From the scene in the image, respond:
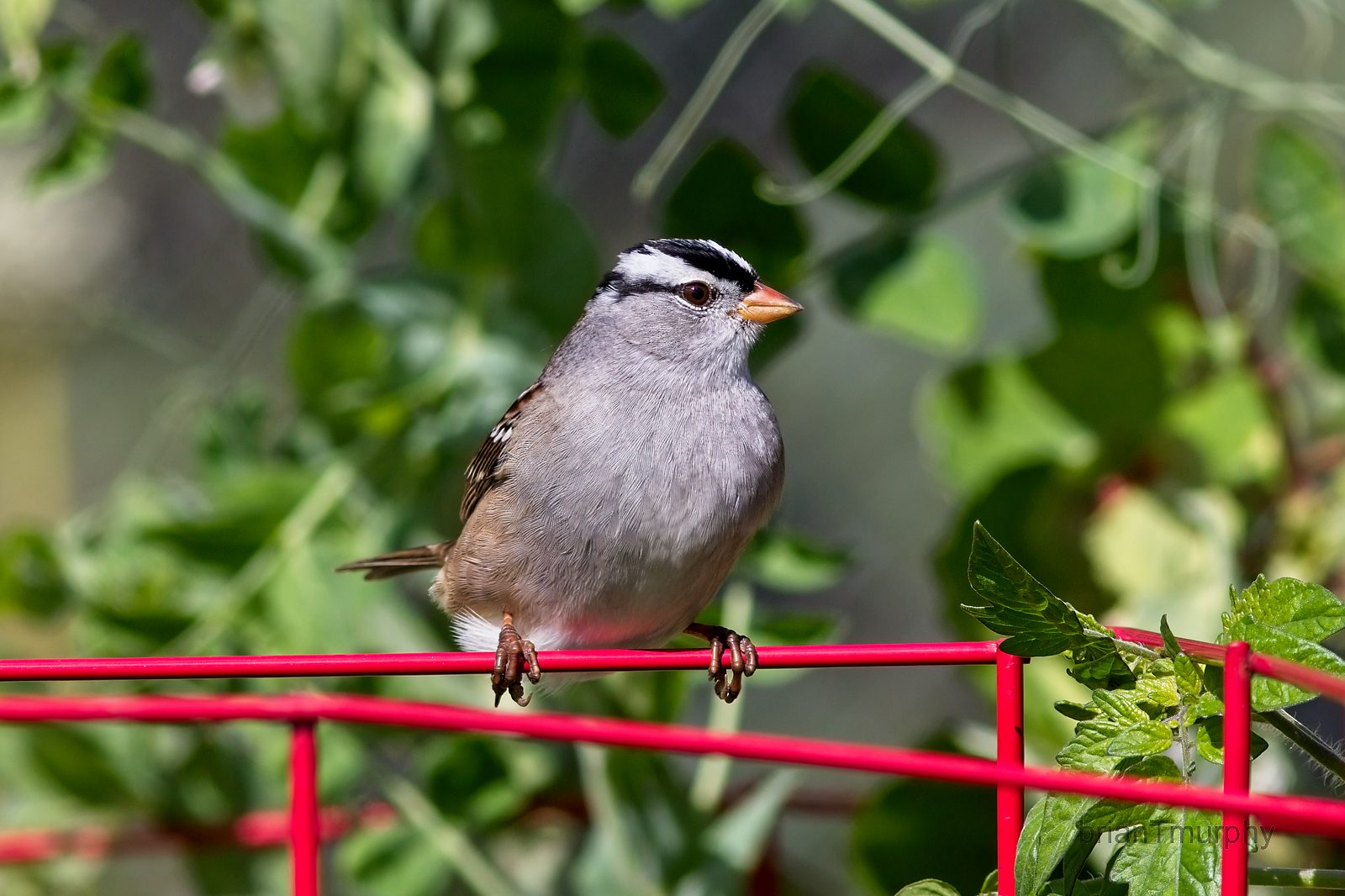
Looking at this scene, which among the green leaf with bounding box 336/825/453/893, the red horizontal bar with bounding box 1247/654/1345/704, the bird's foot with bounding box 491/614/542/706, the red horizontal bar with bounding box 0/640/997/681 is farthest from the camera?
the green leaf with bounding box 336/825/453/893

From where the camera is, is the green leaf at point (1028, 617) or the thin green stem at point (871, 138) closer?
the green leaf at point (1028, 617)

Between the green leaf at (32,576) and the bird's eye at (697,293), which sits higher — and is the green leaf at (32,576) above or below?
below

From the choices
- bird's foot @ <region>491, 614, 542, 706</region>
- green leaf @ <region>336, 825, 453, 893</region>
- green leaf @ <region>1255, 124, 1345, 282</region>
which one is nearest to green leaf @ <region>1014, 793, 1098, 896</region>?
bird's foot @ <region>491, 614, 542, 706</region>

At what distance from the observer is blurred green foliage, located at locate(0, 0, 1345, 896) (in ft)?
6.44

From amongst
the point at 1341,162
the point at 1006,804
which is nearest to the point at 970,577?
the point at 1006,804

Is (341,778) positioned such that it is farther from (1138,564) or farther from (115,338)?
(115,338)

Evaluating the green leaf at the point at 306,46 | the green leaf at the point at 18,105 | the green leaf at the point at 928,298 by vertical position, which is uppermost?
the green leaf at the point at 306,46

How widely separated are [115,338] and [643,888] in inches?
81.5

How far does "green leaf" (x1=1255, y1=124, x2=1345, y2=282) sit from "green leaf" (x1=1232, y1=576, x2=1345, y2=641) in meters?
1.21

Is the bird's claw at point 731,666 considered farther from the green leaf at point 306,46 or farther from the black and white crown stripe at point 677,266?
the green leaf at point 306,46

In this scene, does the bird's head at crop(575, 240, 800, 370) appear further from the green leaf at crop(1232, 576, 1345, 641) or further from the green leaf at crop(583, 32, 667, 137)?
the green leaf at crop(1232, 576, 1345, 641)

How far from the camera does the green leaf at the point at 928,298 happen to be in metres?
1.99

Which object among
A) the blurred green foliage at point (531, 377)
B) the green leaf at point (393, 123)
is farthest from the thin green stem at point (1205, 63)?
the green leaf at point (393, 123)

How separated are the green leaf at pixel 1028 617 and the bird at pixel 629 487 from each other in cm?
48
